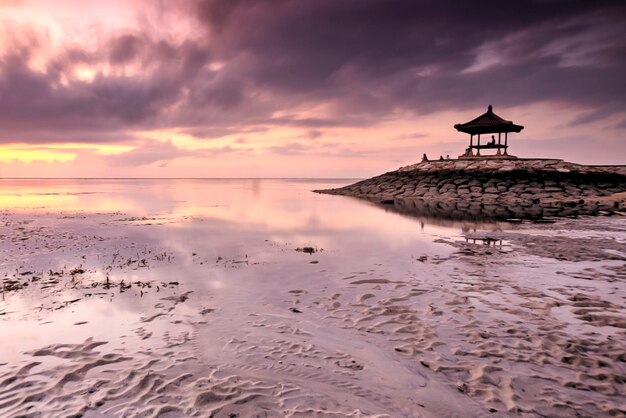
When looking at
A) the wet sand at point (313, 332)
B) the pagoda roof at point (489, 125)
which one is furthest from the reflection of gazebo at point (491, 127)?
the wet sand at point (313, 332)

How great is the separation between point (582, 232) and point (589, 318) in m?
14.2

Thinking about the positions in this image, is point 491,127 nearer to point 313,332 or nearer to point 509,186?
point 509,186

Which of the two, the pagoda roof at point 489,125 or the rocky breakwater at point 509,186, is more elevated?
the pagoda roof at point 489,125

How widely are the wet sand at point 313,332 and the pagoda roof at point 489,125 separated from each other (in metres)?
37.0

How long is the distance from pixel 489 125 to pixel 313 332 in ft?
160

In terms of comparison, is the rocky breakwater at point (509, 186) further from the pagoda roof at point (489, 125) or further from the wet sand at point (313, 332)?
the wet sand at point (313, 332)

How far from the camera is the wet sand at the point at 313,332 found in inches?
193

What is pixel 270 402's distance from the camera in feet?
15.9

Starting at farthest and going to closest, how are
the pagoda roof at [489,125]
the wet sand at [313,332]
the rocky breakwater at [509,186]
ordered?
the pagoda roof at [489,125]
the rocky breakwater at [509,186]
the wet sand at [313,332]

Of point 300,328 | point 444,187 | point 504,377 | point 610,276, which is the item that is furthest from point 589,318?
point 444,187

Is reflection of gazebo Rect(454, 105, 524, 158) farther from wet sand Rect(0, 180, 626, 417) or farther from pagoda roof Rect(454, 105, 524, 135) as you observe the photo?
wet sand Rect(0, 180, 626, 417)

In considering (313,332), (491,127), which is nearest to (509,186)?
(491,127)

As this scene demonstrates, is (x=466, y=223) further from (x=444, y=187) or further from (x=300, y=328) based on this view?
(x=444, y=187)

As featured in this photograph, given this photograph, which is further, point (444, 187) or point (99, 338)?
point (444, 187)
